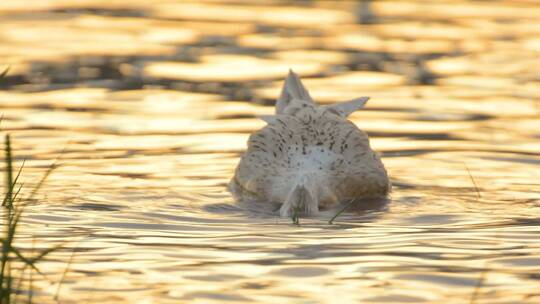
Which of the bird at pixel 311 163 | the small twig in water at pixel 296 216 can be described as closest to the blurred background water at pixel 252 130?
the small twig in water at pixel 296 216

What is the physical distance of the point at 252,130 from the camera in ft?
38.0

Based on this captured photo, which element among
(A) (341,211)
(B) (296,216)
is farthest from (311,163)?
(A) (341,211)

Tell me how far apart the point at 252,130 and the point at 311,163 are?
174 cm

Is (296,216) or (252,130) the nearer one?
(296,216)

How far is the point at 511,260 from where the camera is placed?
7.59 meters

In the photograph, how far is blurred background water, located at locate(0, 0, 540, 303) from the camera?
724 centimetres

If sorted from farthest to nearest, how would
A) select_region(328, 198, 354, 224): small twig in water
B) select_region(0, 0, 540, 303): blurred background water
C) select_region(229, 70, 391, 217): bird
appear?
select_region(229, 70, 391, 217): bird < select_region(328, 198, 354, 224): small twig in water < select_region(0, 0, 540, 303): blurred background water

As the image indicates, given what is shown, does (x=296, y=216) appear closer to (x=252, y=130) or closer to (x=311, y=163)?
(x=311, y=163)

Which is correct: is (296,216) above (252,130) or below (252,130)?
below

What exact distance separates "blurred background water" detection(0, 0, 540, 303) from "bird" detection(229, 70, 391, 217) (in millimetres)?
205

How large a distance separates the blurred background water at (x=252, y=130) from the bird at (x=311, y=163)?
205mm

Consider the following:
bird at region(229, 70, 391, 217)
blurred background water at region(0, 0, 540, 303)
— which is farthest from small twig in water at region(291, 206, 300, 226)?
bird at region(229, 70, 391, 217)

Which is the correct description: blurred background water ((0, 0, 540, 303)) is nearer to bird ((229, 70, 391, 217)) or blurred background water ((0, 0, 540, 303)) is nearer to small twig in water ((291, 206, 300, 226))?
small twig in water ((291, 206, 300, 226))

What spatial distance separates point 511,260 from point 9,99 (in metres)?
5.67
